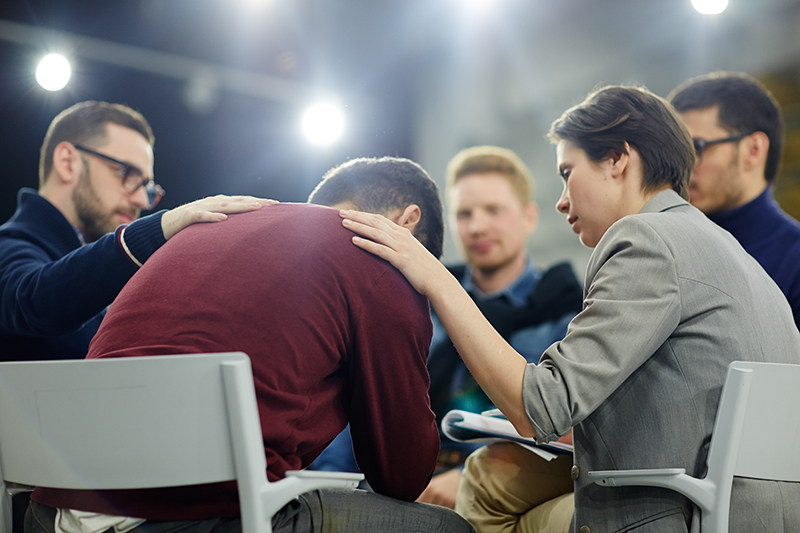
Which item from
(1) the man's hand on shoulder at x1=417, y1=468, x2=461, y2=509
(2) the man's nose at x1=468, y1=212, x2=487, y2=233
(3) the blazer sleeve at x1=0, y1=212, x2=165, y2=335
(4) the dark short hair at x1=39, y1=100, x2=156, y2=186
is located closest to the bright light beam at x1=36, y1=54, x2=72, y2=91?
(4) the dark short hair at x1=39, y1=100, x2=156, y2=186

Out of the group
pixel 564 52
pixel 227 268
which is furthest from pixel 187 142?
pixel 564 52

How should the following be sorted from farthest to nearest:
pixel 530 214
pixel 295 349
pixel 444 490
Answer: pixel 530 214, pixel 444 490, pixel 295 349

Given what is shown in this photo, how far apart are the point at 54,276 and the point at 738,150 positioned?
Result: 7.10ft

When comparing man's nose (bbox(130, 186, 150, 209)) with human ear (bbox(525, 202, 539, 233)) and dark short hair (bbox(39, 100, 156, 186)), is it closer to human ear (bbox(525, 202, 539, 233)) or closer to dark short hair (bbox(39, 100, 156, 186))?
dark short hair (bbox(39, 100, 156, 186))

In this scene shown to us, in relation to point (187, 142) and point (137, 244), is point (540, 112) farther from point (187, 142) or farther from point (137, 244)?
point (137, 244)

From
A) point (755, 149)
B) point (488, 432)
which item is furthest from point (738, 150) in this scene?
point (488, 432)

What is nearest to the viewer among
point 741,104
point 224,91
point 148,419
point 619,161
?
point 148,419

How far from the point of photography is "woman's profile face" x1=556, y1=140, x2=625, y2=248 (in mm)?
1222

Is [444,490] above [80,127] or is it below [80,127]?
below

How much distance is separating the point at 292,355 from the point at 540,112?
591cm

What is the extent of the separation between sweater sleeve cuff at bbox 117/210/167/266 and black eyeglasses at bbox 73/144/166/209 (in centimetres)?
82

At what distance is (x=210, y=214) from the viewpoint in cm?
107

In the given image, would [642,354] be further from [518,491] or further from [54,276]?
[54,276]

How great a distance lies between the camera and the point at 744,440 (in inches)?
35.5
